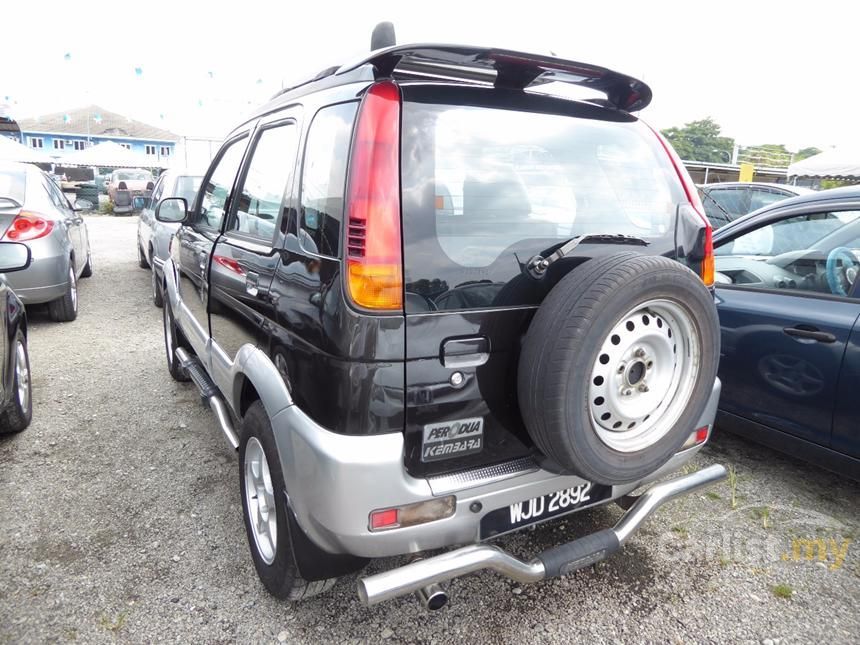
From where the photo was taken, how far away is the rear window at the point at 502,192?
1.72 meters

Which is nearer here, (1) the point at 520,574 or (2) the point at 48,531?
(1) the point at 520,574

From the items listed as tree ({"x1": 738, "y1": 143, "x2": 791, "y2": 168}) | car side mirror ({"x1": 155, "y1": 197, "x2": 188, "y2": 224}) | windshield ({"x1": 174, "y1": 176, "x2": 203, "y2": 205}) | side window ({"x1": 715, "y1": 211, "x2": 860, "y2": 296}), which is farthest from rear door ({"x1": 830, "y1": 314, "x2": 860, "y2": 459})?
tree ({"x1": 738, "y1": 143, "x2": 791, "y2": 168})

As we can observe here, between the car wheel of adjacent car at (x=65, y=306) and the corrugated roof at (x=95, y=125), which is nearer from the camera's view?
the car wheel of adjacent car at (x=65, y=306)

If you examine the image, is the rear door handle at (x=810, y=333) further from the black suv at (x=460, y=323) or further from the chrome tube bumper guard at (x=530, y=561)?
the black suv at (x=460, y=323)

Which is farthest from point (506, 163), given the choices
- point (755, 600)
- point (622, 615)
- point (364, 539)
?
point (755, 600)

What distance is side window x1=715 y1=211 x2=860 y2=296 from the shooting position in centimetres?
291

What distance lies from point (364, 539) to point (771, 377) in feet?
7.71

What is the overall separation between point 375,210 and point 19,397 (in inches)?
122

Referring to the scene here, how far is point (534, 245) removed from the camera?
6.23 feet

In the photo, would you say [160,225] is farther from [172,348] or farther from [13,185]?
[172,348]

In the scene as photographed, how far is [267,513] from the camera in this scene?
7.45 feet

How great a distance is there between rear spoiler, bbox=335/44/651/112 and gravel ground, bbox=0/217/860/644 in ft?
6.35

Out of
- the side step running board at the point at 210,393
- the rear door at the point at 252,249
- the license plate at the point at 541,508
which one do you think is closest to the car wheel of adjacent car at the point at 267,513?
the side step running board at the point at 210,393

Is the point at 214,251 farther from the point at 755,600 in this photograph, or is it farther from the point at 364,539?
the point at 755,600
